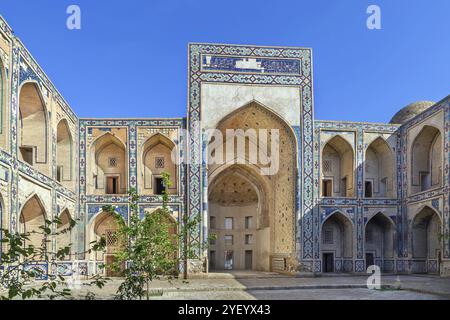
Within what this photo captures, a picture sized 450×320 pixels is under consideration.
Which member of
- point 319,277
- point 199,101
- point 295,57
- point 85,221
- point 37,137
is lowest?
point 319,277

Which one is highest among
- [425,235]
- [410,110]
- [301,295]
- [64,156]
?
[410,110]

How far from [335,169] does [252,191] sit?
545 centimetres

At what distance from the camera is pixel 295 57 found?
22.3m

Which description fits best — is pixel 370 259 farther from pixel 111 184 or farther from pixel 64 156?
pixel 64 156

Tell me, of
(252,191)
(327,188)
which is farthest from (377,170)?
(252,191)

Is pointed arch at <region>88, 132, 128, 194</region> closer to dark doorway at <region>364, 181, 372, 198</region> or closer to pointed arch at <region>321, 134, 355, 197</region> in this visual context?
pointed arch at <region>321, 134, 355, 197</region>

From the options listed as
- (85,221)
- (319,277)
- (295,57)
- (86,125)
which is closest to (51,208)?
(85,221)

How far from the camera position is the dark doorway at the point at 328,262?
2338 cm

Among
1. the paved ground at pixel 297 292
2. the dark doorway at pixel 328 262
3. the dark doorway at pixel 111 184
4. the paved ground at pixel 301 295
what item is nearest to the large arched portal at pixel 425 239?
the dark doorway at pixel 328 262

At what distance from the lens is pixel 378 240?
2356 centimetres

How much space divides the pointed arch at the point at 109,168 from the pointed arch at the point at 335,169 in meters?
10.2
